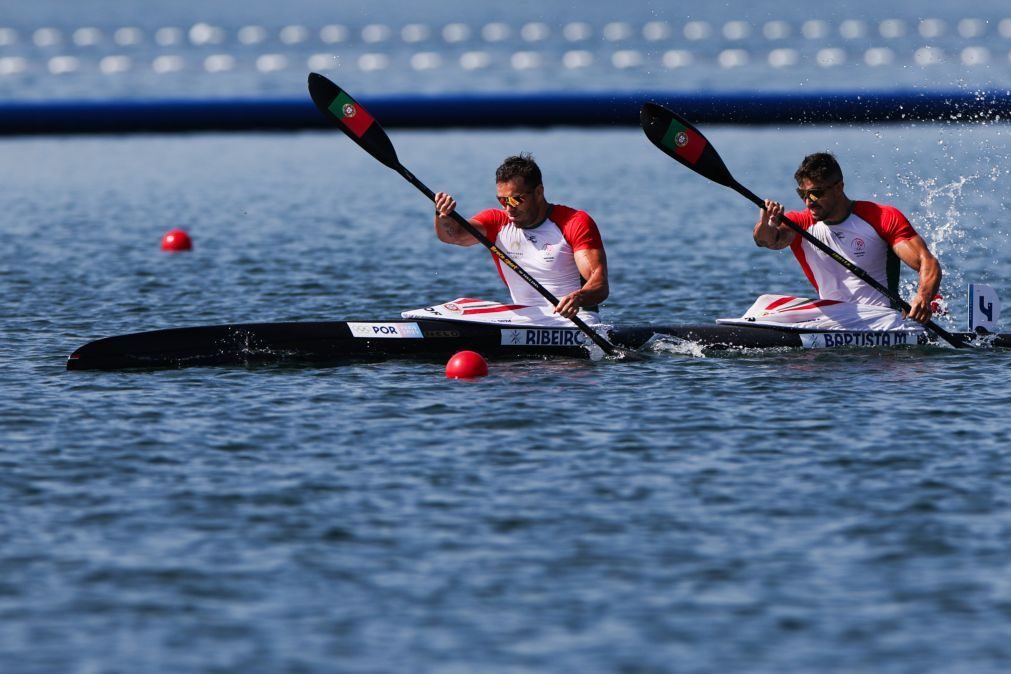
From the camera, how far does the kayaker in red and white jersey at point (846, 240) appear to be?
1195 cm

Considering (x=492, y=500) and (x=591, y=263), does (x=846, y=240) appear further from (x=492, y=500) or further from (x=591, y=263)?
(x=492, y=500)

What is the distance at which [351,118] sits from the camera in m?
12.9

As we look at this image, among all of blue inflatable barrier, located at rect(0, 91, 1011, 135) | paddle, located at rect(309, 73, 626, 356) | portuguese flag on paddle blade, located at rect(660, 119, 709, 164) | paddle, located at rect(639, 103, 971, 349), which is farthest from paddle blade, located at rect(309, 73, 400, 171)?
blue inflatable barrier, located at rect(0, 91, 1011, 135)

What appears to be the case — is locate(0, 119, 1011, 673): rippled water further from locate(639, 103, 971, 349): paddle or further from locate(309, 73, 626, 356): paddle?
locate(309, 73, 626, 356): paddle

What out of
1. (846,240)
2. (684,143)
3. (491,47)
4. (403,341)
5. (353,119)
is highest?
(491,47)

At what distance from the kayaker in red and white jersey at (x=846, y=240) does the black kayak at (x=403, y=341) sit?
0.41m

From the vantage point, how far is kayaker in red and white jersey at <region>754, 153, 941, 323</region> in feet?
39.2

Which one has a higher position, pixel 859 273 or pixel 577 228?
pixel 577 228

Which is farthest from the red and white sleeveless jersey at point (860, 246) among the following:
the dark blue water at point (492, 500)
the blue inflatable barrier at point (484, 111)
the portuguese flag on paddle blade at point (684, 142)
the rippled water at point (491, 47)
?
the rippled water at point (491, 47)

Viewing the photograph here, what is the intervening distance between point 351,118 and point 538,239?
176cm

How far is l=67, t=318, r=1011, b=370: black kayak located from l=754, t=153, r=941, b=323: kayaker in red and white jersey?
1.34 ft

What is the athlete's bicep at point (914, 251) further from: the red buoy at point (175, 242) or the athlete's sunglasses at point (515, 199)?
the red buoy at point (175, 242)

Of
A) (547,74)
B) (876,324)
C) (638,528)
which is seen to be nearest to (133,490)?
(638,528)

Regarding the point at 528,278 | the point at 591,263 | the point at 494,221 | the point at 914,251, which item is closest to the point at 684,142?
the point at 591,263
